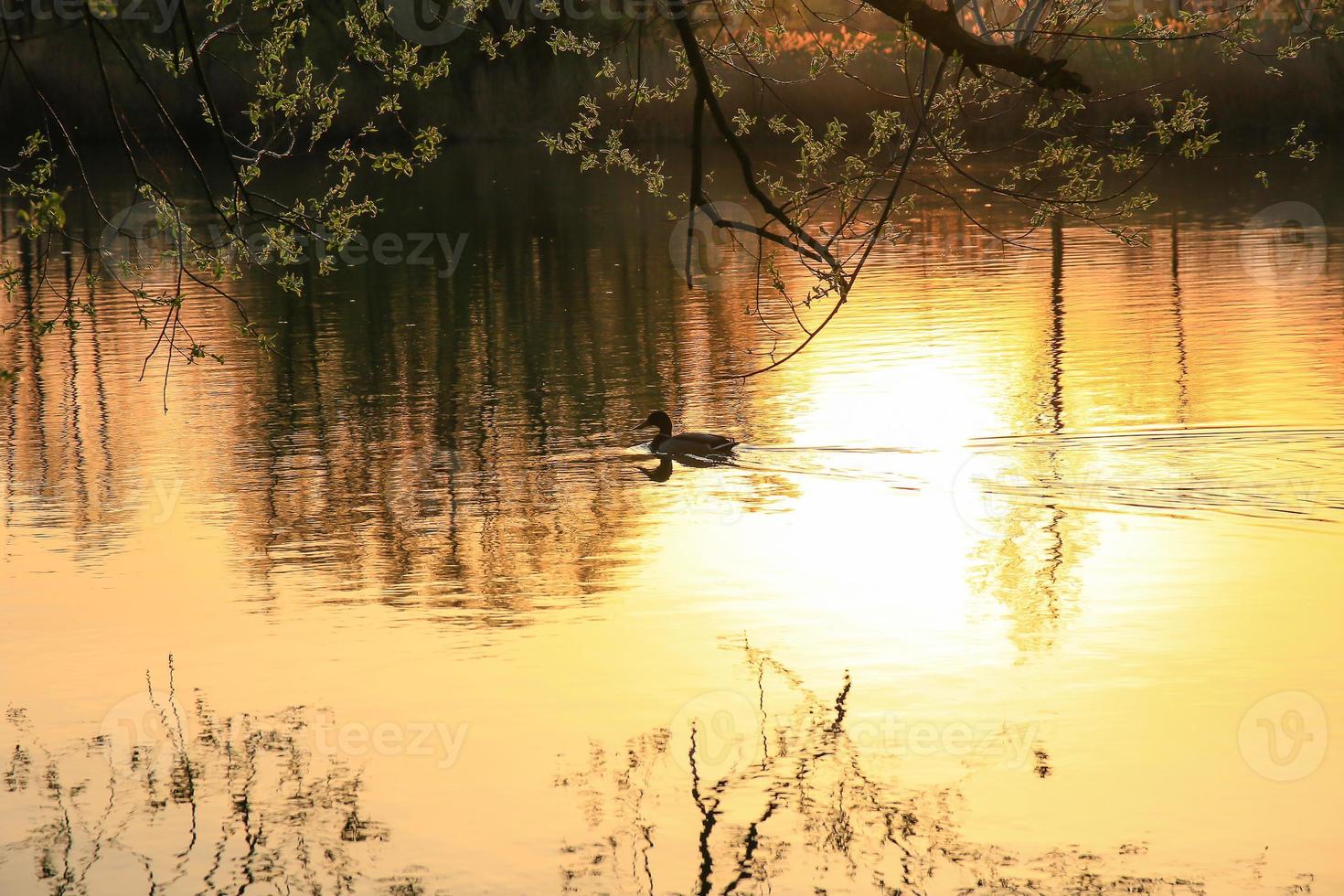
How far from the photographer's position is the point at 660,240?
36.8 meters

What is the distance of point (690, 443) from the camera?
647 inches

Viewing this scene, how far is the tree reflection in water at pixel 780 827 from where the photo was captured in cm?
768

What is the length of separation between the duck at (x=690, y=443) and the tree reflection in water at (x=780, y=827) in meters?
6.86

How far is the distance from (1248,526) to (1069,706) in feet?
14.3

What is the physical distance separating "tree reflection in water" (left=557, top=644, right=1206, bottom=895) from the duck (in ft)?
22.5

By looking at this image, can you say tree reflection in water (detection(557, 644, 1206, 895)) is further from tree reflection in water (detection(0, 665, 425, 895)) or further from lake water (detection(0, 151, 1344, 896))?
tree reflection in water (detection(0, 665, 425, 895))

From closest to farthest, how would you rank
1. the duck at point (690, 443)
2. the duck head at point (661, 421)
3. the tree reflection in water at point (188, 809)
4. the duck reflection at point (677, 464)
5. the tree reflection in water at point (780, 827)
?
1. the tree reflection in water at point (780, 827)
2. the tree reflection in water at point (188, 809)
3. the duck reflection at point (677, 464)
4. the duck at point (690, 443)
5. the duck head at point (661, 421)

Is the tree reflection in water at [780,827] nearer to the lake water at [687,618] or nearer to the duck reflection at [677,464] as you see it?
the lake water at [687,618]

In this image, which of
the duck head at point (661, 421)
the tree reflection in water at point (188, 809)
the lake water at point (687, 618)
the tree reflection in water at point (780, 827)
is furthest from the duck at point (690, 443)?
the tree reflection in water at point (188, 809)

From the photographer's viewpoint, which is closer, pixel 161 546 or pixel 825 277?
pixel 825 277

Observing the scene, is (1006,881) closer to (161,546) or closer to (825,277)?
(825,277)

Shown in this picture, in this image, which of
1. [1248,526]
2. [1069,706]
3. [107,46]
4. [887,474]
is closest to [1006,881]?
[1069,706]

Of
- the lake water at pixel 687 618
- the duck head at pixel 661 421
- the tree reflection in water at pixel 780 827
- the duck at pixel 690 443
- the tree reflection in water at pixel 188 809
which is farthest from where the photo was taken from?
the duck head at pixel 661 421

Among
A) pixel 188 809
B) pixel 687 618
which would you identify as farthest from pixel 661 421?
pixel 188 809
